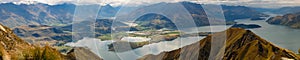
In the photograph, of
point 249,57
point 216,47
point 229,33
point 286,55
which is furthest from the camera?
point 229,33

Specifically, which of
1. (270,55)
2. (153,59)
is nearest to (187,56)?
(153,59)

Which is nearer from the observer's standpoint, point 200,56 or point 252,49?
point 252,49

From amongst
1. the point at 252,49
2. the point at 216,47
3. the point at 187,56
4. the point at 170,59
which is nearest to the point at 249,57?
the point at 252,49

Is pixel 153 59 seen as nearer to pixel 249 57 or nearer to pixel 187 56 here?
pixel 187 56

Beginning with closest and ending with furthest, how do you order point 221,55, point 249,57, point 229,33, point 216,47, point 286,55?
point 286,55 < point 249,57 < point 221,55 < point 216,47 < point 229,33

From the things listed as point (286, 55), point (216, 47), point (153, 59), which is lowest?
point (153, 59)

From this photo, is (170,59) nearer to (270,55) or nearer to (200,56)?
(200,56)

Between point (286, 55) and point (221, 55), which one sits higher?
point (286, 55)
